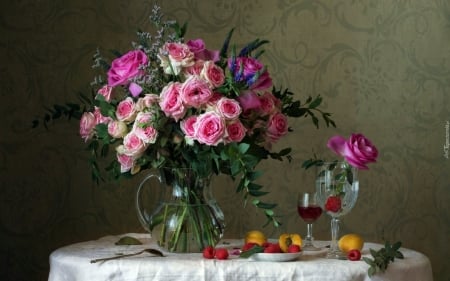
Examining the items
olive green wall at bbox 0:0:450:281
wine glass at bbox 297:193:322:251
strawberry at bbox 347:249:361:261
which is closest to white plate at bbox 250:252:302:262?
strawberry at bbox 347:249:361:261

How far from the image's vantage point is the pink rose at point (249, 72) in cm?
150

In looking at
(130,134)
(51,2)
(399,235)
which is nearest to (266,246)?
(130,134)

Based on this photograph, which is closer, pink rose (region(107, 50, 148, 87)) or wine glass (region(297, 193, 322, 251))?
pink rose (region(107, 50, 148, 87))

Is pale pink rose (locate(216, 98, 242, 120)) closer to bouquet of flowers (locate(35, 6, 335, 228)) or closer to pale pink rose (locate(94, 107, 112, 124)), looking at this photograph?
bouquet of flowers (locate(35, 6, 335, 228))

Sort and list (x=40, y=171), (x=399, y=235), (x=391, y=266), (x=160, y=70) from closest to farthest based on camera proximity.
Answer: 1. (x=391, y=266)
2. (x=160, y=70)
3. (x=40, y=171)
4. (x=399, y=235)

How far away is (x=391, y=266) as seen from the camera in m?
1.40

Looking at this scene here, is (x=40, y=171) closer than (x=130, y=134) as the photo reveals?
No

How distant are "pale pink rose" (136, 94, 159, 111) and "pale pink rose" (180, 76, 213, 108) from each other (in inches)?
2.8

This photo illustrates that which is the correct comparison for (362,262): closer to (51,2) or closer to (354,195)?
(354,195)

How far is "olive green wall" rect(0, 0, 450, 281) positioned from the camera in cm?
235

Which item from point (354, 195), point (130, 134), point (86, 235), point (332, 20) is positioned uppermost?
point (332, 20)

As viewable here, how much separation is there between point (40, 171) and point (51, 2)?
576mm

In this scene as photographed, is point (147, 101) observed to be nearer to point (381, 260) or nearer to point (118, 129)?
point (118, 129)

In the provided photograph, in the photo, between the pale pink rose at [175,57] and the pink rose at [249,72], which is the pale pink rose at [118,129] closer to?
the pale pink rose at [175,57]
